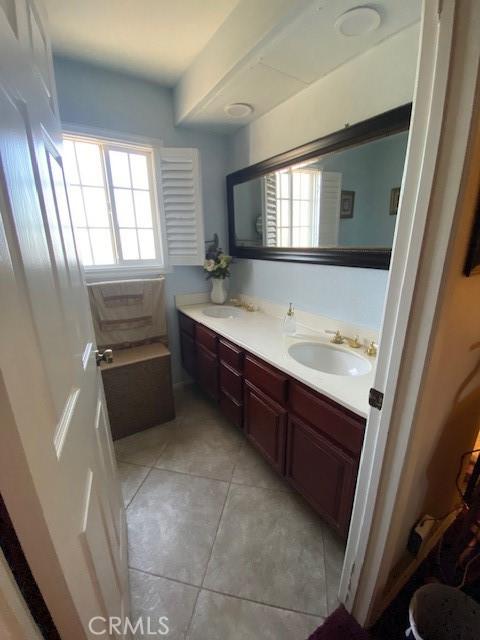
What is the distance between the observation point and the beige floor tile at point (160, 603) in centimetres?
103

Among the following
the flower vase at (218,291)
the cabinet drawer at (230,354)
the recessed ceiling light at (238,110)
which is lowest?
the cabinet drawer at (230,354)

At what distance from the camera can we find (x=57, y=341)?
57 centimetres

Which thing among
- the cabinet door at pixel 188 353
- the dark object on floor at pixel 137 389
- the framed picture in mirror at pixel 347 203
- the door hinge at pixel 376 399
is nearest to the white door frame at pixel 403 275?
the door hinge at pixel 376 399

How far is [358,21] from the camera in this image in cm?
111

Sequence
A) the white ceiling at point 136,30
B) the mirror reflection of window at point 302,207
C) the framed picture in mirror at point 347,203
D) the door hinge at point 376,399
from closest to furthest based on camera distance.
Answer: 1. the door hinge at point 376,399
2. the white ceiling at point 136,30
3. the framed picture in mirror at point 347,203
4. the mirror reflection of window at point 302,207

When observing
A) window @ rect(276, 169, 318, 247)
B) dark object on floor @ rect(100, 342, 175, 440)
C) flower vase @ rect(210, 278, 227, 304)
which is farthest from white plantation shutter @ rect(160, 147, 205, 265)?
dark object on floor @ rect(100, 342, 175, 440)

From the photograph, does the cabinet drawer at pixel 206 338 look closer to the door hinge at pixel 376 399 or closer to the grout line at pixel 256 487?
the grout line at pixel 256 487

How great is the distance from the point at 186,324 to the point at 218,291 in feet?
1.41

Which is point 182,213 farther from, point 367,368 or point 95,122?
point 367,368

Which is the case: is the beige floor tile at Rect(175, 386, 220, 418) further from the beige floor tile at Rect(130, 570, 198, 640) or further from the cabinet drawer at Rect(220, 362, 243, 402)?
the beige floor tile at Rect(130, 570, 198, 640)

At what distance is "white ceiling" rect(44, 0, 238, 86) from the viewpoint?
1342 millimetres

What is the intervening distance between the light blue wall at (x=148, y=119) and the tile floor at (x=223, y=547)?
3.61 ft

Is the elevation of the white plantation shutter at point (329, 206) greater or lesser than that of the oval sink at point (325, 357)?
greater

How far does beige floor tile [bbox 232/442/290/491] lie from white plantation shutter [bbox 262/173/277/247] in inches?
59.9
